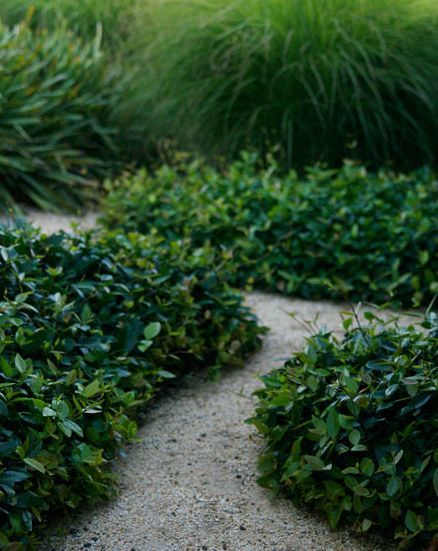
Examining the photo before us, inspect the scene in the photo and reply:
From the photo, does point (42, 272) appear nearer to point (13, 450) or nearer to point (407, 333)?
point (13, 450)

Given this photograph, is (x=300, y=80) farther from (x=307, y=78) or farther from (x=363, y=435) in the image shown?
(x=363, y=435)

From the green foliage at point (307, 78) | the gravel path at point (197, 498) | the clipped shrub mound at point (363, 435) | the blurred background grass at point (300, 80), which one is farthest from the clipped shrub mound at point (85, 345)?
the green foliage at point (307, 78)

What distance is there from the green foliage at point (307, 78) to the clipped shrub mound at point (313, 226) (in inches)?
25.1

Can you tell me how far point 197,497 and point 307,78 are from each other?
3.41 m

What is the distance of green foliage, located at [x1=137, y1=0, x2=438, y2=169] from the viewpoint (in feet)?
15.9

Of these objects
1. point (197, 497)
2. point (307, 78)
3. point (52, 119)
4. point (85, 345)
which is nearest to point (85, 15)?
point (52, 119)

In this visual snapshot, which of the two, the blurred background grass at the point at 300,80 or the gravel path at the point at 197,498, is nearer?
the gravel path at the point at 197,498

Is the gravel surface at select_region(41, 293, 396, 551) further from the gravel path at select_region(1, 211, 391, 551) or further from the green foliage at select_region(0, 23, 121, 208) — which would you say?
the green foliage at select_region(0, 23, 121, 208)

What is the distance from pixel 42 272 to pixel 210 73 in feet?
9.28

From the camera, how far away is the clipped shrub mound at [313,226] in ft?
12.2

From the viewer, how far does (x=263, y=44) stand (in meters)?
4.81

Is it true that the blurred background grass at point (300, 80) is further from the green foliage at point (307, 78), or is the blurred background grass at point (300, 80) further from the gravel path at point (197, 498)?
the gravel path at point (197, 498)

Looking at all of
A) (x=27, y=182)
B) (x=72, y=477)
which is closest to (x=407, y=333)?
(x=72, y=477)

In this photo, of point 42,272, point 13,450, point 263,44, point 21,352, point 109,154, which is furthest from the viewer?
point 109,154
